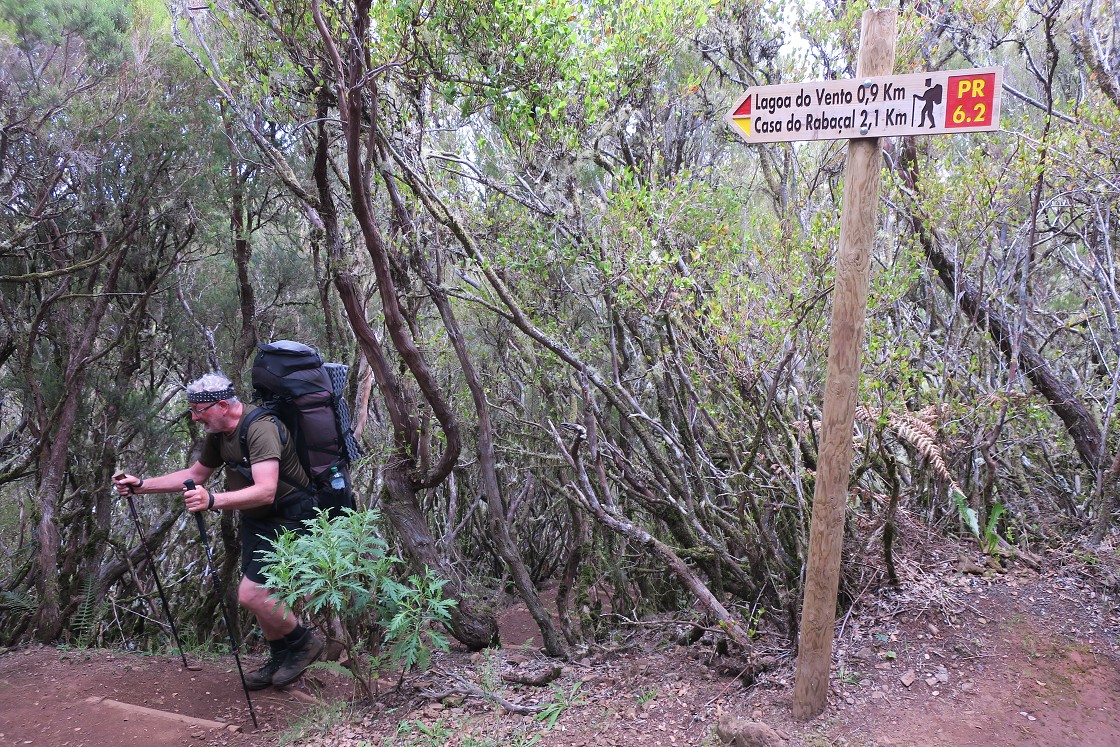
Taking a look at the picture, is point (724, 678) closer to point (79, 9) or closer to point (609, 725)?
point (609, 725)

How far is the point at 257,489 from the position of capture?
400 cm

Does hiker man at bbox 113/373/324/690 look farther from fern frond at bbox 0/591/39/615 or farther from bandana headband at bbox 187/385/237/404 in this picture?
fern frond at bbox 0/591/39/615

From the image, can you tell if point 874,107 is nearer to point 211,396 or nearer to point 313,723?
point 211,396

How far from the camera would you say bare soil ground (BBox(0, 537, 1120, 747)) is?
3.16 metres

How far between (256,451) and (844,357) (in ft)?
10.6

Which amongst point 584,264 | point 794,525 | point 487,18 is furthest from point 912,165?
point 487,18

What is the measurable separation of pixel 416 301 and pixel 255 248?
4067 millimetres

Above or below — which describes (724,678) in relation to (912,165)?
below

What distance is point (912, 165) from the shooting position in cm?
550

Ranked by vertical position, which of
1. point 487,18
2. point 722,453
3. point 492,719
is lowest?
point 492,719

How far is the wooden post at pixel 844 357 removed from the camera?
2898 millimetres

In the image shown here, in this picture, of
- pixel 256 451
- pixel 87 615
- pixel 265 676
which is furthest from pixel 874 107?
pixel 87 615

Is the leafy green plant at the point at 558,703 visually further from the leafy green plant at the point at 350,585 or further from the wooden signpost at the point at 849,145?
the wooden signpost at the point at 849,145

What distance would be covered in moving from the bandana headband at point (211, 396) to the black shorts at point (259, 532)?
80 cm
